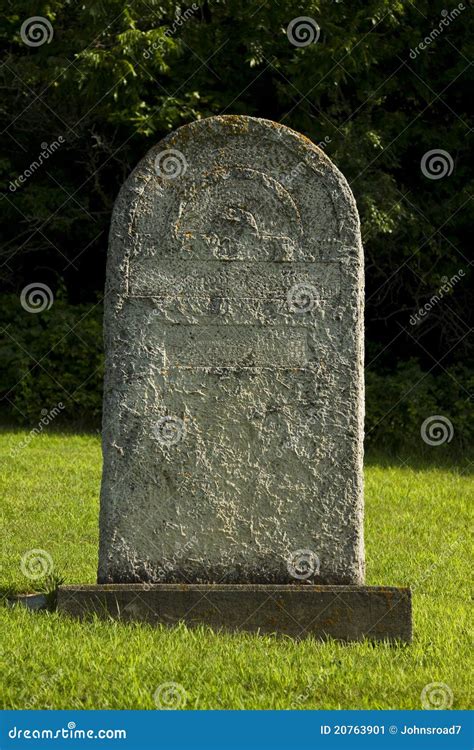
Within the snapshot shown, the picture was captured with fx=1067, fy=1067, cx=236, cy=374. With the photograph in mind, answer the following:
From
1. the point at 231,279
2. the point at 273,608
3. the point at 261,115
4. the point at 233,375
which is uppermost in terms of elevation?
the point at 261,115

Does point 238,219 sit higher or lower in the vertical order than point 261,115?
lower

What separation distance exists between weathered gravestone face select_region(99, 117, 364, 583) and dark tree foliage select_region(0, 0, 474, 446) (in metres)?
6.61

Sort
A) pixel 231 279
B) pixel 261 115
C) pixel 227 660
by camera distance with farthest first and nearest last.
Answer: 1. pixel 261 115
2. pixel 231 279
3. pixel 227 660

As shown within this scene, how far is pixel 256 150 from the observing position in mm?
4883

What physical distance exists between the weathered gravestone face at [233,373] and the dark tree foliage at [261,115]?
661 centimetres

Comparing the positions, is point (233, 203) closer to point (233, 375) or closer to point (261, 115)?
point (233, 375)

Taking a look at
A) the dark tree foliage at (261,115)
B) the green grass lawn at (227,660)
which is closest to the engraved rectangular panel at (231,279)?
the green grass lawn at (227,660)

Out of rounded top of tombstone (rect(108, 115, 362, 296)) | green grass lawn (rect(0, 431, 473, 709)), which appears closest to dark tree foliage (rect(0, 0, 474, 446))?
green grass lawn (rect(0, 431, 473, 709))

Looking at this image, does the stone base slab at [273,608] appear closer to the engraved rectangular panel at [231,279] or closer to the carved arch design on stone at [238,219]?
the engraved rectangular panel at [231,279]

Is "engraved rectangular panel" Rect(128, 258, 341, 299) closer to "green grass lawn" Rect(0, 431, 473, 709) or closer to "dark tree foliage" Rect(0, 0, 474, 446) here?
"green grass lawn" Rect(0, 431, 473, 709)

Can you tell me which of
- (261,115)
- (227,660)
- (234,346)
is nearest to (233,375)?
(234,346)

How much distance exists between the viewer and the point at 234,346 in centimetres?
485

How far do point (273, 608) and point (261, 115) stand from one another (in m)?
8.94

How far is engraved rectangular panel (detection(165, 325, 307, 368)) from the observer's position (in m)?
4.85
